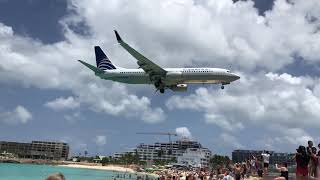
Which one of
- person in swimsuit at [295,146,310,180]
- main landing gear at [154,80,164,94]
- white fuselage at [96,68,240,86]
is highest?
white fuselage at [96,68,240,86]

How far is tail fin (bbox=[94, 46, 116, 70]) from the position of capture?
67125 millimetres

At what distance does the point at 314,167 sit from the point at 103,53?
2409 inches

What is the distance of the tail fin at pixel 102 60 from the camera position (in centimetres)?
6712

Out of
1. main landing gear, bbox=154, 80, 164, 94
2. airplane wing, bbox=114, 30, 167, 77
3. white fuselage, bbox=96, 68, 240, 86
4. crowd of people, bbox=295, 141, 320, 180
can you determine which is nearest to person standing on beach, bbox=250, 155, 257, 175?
crowd of people, bbox=295, 141, 320, 180

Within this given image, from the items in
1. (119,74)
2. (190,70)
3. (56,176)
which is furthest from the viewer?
(119,74)

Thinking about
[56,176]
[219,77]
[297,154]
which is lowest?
[56,176]

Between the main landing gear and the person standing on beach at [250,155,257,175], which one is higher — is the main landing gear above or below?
above

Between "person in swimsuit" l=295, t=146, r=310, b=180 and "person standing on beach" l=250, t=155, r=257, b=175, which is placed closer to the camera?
"person in swimsuit" l=295, t=146, r=310, b=180

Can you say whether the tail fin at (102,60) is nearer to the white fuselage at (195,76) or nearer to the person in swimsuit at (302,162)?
the white fuselage at (195,76)

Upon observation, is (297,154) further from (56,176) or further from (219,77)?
(219,77)

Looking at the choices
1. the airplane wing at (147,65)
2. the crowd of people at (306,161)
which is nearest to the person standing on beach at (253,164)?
the crowd of people at (306,161)

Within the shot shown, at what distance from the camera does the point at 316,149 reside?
50.3ft

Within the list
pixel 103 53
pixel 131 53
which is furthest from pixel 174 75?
pixel 103 53

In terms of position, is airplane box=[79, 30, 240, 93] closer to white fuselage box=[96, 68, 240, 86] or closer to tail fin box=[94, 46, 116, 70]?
white fuselage box=[96, 68, 240, 86]
